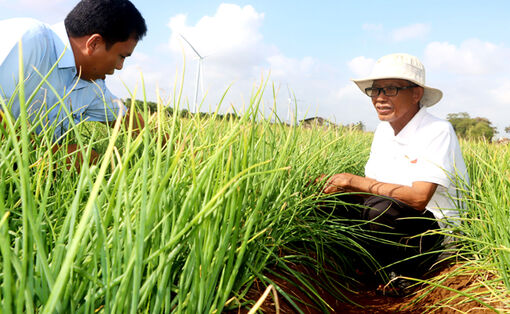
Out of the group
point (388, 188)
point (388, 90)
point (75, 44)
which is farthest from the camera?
point (75, 44)

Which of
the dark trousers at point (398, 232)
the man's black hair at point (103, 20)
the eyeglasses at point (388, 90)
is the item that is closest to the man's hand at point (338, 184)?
the dark trousers at point (398, 232)

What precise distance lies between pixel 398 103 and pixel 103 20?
198 centimetres

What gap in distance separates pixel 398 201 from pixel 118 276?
1755mm

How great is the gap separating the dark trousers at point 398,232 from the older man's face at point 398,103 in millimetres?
564

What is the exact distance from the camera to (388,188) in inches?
87.6

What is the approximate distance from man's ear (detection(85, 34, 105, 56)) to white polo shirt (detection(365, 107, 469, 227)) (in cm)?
202

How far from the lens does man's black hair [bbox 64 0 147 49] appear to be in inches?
96.1

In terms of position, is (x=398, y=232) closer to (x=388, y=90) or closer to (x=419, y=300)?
(x=419, y=300)

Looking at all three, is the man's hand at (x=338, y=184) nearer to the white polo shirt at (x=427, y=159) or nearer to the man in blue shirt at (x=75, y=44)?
the white polo shirt at (x=427, y=159)

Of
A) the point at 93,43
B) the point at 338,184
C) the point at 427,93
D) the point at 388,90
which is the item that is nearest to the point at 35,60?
the point at 93,43

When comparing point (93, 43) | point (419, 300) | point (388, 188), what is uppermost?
point (93, 43)

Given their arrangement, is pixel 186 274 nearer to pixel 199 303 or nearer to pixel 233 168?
pixel 199 303

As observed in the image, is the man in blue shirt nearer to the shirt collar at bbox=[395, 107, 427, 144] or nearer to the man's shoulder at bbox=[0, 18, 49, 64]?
the man's shoulder at bbox=[0, 18, 49, 64]

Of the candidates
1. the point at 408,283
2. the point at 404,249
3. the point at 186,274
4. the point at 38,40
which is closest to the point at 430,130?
the point at 404,249
